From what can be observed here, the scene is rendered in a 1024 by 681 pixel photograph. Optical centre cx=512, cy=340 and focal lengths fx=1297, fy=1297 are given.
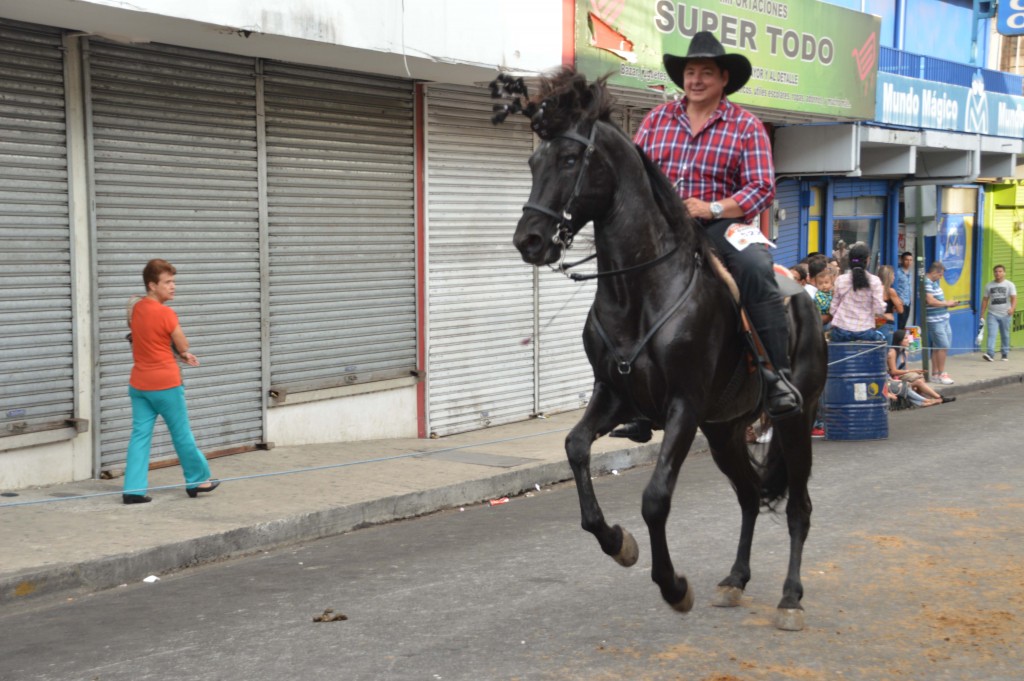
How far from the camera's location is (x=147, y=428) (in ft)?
31.0

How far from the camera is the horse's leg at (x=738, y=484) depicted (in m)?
6.68

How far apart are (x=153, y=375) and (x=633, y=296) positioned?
4789 millimetres

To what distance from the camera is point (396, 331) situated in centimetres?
1333

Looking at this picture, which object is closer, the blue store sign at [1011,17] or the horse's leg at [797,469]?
the horse's leg at [797,469]

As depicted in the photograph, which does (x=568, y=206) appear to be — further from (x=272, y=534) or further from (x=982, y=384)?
(x=982, y=384)

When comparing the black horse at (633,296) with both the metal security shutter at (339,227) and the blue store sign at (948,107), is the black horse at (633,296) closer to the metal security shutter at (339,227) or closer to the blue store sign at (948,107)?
the metal security shutter at (339,227)

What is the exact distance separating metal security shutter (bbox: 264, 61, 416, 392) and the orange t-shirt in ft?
8.18

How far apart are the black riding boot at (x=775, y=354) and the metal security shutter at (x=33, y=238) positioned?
235 inches

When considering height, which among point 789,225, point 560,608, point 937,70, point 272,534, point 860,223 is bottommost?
point 272,534

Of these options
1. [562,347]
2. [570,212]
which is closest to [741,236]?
[570,212]

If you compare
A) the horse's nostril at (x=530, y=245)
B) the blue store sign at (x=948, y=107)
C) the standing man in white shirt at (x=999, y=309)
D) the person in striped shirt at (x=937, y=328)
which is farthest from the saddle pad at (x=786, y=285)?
the standing man in white shirt at (x=999, y=309)

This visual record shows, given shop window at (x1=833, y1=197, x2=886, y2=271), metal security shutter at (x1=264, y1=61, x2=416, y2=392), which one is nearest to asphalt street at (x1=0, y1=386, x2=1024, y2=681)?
metal security shutter at (x1=264, y1=61, x2=416, y2=392)

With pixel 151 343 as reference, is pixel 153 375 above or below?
below

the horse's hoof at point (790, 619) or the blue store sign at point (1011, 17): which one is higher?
the blue store sign at point (1011, 17)
